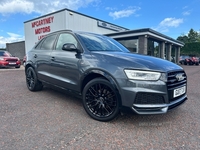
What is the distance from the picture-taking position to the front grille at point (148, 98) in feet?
7.54

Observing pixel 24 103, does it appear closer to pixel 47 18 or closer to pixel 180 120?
pixel 180 120

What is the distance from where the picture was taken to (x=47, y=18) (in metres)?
17.6

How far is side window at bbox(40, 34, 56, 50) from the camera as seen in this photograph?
3.94m

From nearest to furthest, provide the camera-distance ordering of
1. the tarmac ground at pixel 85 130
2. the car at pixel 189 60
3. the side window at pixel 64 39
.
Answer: the tarmac ground at pixel 85 130, the side window at pixel 64 39, the car at pixel 189 60

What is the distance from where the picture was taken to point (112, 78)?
2.47 meters

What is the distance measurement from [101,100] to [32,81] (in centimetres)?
276

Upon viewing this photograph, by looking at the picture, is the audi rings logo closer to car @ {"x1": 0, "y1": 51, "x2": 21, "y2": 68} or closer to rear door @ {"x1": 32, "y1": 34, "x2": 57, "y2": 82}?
rear door @ {"x1": 32, "y1": 34, "x2": 57, "y2": 82}

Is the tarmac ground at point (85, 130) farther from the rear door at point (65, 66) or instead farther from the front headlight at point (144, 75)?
the front headlight at point (144, 75)

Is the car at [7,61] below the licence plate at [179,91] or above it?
above

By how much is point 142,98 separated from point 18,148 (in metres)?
1.80

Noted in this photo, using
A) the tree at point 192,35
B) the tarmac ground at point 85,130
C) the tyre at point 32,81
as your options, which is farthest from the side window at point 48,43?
the tree at point 192,35

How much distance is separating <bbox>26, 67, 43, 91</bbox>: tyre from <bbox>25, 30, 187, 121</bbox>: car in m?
0.91

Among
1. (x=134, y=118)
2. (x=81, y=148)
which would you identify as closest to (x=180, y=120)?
(x=134, y=118)

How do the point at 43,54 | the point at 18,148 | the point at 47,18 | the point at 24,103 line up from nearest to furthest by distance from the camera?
the point at 18,148 < the point at 24,103 < the point at 43,54 < the point at 47,18
